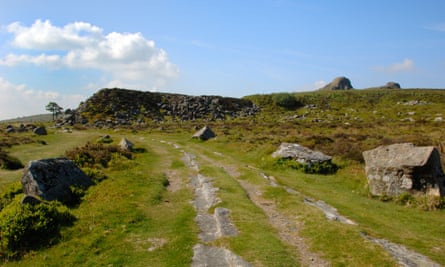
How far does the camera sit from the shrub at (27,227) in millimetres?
11688

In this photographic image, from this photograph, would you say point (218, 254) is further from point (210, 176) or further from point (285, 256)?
point (210, 176)

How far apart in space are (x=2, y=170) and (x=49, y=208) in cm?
1533

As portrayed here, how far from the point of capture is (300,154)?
86.4 ft

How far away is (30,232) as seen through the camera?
39.7ft

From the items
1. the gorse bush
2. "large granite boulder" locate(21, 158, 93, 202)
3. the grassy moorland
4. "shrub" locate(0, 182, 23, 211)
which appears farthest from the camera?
the gorse bush

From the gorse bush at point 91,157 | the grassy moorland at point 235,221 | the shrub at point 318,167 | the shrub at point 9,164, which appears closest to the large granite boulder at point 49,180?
the grassy moorland at point 235,221

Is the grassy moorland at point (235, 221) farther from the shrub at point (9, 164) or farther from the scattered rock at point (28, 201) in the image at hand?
the scattered rock at point (28, 201)

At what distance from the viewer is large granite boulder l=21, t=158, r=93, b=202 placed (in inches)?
650

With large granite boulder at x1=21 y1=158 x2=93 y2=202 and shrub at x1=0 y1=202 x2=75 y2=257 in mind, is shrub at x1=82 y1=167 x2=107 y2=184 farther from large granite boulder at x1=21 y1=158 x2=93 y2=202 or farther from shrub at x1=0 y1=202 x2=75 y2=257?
shrub at x1=0 y1=202 x2=75 y2=257

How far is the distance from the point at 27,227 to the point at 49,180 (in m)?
5.57

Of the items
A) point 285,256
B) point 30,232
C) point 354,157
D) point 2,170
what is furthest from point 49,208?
point 354,157

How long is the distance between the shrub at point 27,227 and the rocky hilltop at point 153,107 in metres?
74.3

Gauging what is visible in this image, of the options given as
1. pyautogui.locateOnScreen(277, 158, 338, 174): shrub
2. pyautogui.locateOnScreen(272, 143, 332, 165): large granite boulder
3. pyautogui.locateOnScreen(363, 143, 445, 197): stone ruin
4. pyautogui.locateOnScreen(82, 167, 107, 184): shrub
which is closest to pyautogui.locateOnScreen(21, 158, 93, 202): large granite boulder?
pyautogui.locateOnScreen(82, 167, 107, 184): shrub

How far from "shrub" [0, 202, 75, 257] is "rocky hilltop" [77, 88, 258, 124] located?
2925 inches
